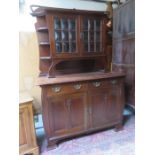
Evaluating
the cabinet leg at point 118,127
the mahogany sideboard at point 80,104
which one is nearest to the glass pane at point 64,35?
the mahogany sideboard at point 80,104

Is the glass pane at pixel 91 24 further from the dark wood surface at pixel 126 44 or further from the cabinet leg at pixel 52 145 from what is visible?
the cabinet leg at pixel 52 145

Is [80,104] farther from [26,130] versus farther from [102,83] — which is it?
[26,130]

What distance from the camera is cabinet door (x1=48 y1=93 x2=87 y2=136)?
78.4 inches

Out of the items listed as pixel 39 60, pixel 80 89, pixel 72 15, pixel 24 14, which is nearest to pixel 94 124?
pixel 80 89

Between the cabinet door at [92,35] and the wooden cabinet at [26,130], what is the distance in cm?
103

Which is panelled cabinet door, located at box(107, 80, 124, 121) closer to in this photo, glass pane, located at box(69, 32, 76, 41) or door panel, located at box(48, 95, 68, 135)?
door panel, located at box(48, 95, 68, 135)

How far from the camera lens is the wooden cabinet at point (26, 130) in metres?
1.75

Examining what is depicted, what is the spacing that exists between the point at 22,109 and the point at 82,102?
74cm

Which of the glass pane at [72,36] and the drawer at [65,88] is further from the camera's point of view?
the glass pane at [72,36]

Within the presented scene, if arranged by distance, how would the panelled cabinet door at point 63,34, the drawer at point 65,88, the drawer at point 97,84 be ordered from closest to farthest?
1. the drawer at point 65,88
2. the panelled cabinet door at point 63,34
3. the drawer at point 97,84
